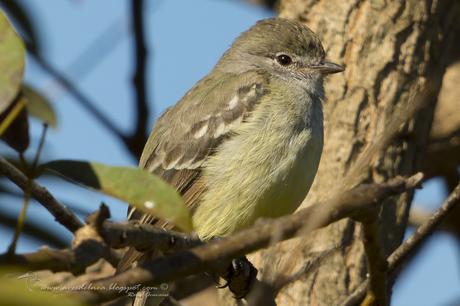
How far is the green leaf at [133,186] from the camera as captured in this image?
96.1 inches

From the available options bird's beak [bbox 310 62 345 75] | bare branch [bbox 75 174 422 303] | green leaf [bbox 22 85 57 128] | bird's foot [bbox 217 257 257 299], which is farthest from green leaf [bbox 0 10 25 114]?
bird's beak [bbox 310 62 345 75]


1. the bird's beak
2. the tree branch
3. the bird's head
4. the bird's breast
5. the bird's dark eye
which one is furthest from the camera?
the bird's dark eye

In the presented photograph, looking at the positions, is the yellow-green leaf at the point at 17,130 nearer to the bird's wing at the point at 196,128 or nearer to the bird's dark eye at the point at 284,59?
the bird's wing at the point at 196,128

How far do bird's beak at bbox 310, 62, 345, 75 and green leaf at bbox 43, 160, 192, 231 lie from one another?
353cm

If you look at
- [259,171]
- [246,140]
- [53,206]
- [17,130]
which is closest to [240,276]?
[259,171]

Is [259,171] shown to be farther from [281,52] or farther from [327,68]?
[281,52]

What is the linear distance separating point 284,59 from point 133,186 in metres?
4.08

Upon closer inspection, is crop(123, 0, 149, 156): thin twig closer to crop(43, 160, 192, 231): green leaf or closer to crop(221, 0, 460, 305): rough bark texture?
crop(221, 0, 460, 305): rough bark texture

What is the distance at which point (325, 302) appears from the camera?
5.30 meters

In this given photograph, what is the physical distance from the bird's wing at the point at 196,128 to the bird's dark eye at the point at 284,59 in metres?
0.52

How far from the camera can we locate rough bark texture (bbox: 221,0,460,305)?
5.40 meters

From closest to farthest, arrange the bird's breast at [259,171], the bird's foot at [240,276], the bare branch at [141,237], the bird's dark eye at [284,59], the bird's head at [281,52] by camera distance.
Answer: the bare branch at [141,237]
the bird's foot at [240,276]
the bird's breast at [259,171]
the bird's head at [281,52]
the bird's dark eye at [284,59]

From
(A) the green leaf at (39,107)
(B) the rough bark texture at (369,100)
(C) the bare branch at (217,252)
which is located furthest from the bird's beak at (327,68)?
(C) the bare branch at (217,252)

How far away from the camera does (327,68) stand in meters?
5.96
